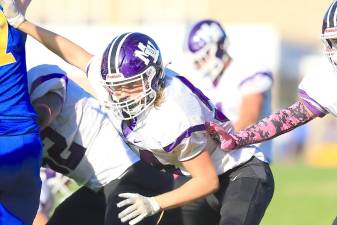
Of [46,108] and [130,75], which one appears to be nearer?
[130,75]

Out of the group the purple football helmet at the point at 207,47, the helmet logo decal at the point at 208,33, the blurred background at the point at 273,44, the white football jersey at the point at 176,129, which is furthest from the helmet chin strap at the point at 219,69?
the white football jersey at the point at 176,129

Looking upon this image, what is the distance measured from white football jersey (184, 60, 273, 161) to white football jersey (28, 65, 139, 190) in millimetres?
1641

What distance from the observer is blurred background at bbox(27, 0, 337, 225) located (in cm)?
994

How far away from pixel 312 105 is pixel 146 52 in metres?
0.78

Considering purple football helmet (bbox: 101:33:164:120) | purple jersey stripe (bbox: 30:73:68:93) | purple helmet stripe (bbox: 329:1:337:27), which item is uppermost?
purple helmet stripe (bbox: 329:1:337:27)

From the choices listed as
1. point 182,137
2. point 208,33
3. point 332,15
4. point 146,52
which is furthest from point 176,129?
point 208,33

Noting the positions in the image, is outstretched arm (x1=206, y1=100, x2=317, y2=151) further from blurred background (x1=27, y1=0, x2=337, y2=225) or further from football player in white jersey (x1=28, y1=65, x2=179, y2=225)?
football player in white jersey (x1=28, y1=65, x2=179, y2=225)

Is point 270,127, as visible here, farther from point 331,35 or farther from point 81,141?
point 81,141

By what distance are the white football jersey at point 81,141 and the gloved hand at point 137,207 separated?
68cm

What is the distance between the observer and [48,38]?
464cm

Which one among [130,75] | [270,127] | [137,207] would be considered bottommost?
[137,207]

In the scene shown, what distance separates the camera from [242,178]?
461 centimetres

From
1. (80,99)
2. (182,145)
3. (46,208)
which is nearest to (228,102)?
(46,208)

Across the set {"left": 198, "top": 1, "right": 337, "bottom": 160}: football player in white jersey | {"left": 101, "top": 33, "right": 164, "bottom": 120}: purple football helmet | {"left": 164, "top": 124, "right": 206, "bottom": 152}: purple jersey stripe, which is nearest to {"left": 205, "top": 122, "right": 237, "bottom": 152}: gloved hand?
{"left": 198, "top": 1, "right": 337, "bottom": 160}: football player in white jersey
